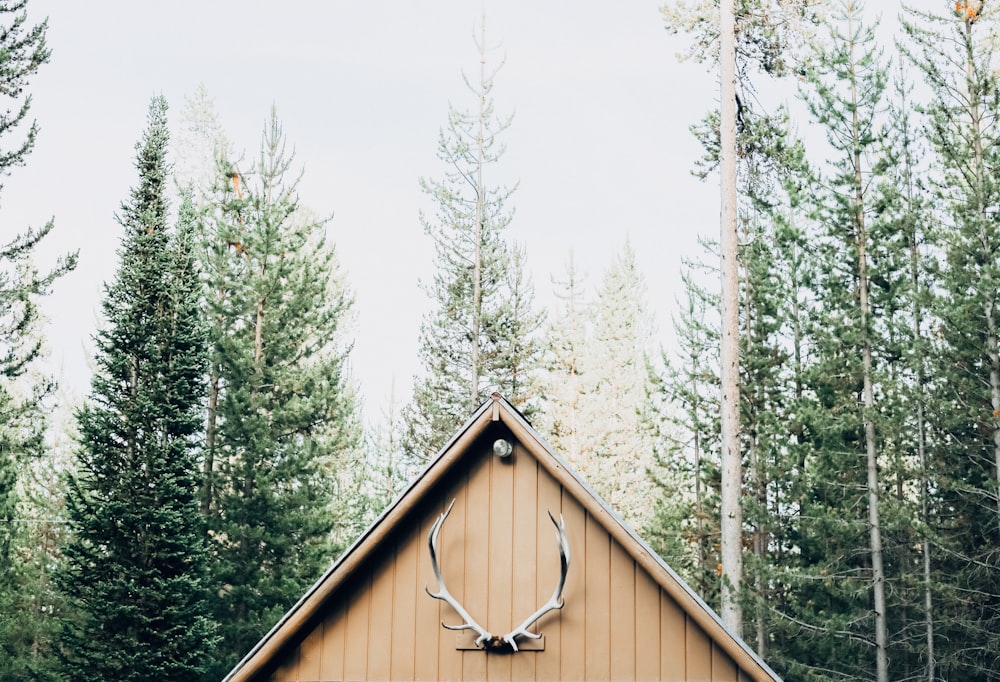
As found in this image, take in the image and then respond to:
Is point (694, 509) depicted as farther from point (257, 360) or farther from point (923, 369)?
point (257, 360)

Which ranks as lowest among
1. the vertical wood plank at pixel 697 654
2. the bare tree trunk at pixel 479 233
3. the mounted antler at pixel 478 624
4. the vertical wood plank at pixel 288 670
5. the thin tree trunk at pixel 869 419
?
the vertical wood plank at pixel 288 670

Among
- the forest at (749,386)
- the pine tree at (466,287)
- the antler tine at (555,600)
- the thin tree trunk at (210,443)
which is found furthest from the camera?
the pine tree at (466,287)

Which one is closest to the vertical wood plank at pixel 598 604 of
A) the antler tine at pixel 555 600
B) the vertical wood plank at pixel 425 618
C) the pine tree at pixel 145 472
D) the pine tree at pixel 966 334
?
the antler tine at pixel 555 600

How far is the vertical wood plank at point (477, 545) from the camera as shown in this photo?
8.80m

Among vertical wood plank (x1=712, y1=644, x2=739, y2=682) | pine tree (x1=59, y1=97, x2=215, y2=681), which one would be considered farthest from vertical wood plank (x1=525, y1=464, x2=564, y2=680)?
pine tree (x1=59, y1=97, x2=215, y2=681)

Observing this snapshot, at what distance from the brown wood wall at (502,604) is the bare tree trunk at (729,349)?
8.77 metres

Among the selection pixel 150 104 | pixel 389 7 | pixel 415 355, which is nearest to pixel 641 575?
pixel 150 104

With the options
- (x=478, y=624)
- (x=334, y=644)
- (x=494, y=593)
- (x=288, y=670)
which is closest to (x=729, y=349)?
(x=494, y=593)

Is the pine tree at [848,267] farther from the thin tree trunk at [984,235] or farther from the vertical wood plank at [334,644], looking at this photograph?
the vertical wood plank at [334,644]

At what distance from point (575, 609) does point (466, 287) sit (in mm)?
25957

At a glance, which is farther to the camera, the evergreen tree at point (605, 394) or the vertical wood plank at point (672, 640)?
the evergreen tree at point (605, 394)

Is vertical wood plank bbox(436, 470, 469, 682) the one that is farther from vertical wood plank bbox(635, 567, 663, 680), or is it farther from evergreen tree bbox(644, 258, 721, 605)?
evergreen tree bbox(644, 258, 721, 605)

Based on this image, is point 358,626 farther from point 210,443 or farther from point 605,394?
point 605,394

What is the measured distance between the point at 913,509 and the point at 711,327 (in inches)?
305
